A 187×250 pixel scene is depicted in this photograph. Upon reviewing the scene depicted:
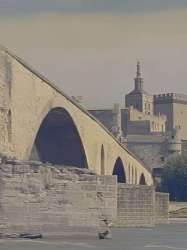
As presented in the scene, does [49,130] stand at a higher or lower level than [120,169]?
higher

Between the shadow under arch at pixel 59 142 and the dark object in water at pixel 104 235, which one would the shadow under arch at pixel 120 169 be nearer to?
the shadow under arch at pixel 59 142

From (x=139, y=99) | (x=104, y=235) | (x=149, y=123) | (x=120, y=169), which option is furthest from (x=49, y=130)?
(x=139, y=99)

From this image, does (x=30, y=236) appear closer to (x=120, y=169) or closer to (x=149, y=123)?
(x=120, y=169)

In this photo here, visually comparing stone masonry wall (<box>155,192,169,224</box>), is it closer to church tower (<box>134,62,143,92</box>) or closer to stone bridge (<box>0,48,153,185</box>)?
stone bridge (<box>0,48,153,185</box>)

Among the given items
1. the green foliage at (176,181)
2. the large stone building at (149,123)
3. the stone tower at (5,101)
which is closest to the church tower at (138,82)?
the large stone building at (149,123)

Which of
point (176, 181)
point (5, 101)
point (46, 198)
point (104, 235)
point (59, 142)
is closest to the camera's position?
point (46, 198)

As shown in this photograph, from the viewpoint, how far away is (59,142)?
315ft

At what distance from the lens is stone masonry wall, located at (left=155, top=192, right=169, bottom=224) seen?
3479 inches

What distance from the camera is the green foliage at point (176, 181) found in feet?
428

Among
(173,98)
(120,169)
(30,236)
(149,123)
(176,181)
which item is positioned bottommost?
(30,236)

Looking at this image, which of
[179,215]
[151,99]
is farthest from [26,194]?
[151,99]

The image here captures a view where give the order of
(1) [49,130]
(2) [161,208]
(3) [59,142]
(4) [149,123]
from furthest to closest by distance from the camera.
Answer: (4) [149,123] → (3) [59,142] → (1) [49,130] → (2) [161,208]

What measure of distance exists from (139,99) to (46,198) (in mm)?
137620

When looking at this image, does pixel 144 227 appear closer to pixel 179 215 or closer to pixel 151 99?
pixel 179 215
